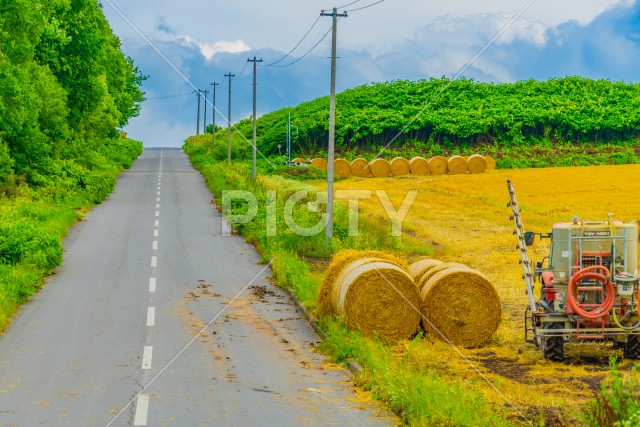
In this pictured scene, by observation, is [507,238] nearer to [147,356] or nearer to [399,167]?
[147,356]

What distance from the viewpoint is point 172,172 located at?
68.1 meters

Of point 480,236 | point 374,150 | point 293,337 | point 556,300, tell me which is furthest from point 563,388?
point 374,150

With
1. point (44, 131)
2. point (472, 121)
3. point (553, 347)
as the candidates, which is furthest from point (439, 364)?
point (472, 121)

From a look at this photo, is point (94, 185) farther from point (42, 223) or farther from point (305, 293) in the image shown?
point (305, 293)

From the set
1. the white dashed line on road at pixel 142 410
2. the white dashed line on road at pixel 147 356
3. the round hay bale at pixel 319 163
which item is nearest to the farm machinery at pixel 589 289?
the white dashed line on road at pixel 147 356

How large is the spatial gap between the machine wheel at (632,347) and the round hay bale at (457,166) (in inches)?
2282

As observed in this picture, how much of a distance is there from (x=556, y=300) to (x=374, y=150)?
7592 cm

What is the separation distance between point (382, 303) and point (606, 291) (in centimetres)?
416

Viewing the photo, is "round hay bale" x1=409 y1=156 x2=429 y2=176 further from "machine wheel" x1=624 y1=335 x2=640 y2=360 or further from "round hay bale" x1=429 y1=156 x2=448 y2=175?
"machine wheel" x1=624 y1=335 x2=640 y2=360

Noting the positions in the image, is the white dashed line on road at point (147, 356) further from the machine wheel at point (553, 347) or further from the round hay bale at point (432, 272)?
the machine wheel at point (553, 347)

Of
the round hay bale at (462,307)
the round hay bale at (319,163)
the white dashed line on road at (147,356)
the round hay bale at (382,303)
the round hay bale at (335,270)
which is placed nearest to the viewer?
the white dashed line on road at (147,356)

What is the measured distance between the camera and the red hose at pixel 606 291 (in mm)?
16547

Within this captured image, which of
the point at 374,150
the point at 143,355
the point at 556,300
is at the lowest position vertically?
the point at 143,355

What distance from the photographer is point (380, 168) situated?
73.3 metres
